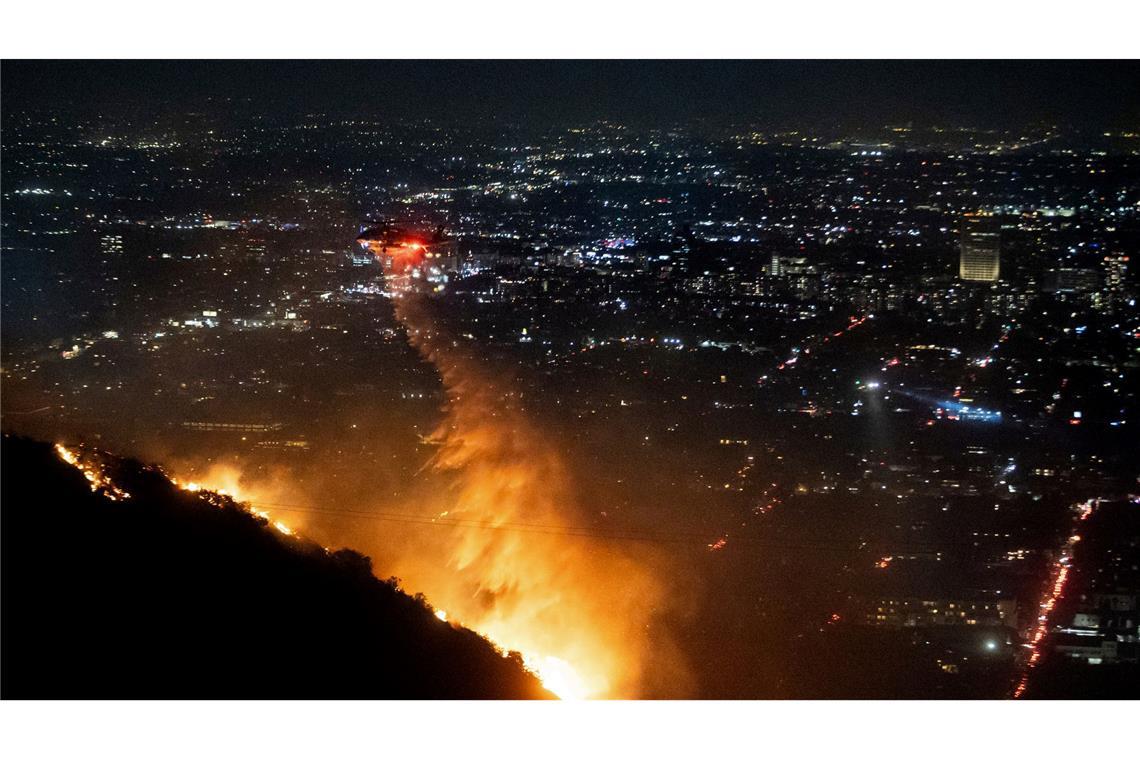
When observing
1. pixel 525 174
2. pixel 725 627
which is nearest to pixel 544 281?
pixel 525 174

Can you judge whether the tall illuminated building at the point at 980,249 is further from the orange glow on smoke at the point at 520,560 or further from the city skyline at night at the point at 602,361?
the orange glow on smoke at the point at 520,560

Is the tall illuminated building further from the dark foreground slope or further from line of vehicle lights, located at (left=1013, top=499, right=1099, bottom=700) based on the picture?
the dark foreground slope

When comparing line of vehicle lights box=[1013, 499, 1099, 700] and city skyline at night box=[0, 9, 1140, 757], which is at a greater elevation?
city skyline at night box=[0, 9, 1140, 757]


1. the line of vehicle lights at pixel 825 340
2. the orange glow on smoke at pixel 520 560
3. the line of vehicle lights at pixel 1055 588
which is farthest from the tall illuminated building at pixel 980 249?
the orange glow on smoke at pixel 520 560

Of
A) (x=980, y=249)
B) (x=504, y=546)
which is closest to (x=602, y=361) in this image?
(x=504, y=546)

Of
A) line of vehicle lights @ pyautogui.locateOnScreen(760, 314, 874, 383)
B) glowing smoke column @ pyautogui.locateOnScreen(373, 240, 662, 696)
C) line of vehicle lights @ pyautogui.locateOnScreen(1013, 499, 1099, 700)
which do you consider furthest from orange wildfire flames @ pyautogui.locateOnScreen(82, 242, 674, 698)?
line of vehicle lights @ pyautogui.locateOnScreen(1013, 499, 1099, 700)

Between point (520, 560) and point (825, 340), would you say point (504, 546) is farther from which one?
point (825, 340)

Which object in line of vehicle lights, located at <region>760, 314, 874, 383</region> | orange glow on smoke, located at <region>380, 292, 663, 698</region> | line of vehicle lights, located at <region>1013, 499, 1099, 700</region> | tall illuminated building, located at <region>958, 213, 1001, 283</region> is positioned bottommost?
line of vehicle lights, located at <region>1013, 499, 1099, 700</region>
